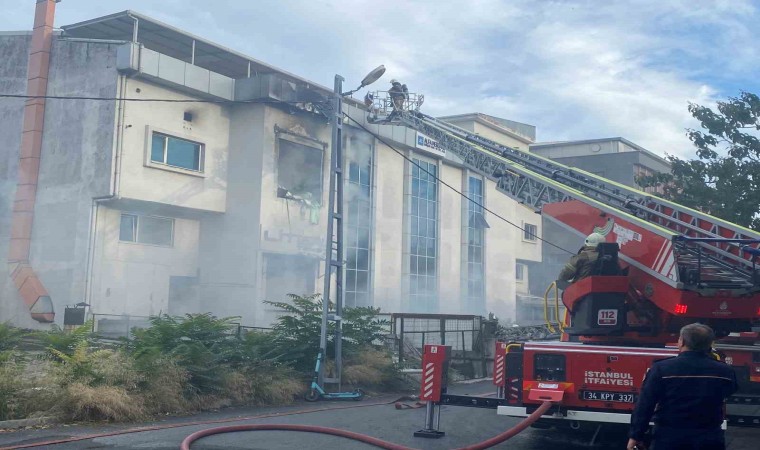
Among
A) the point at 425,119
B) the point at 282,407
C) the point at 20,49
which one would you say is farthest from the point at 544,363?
the point at 20,49

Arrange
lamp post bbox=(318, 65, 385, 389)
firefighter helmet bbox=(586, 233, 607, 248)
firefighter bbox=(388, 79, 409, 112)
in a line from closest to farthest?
1. firefighter helmet bbox=(586, 233, 607, 248)
2. lamp post bbox=(318, 65, 385, 389)
3. firefighter bbox=(388, 79, 409, 112)

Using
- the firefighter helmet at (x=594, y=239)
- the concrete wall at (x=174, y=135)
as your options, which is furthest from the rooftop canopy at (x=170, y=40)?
the firefighter helmet at (x=594, y=239)

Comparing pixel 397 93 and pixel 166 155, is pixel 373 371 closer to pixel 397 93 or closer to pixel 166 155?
pixel 397 93

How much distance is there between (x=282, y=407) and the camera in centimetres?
1270

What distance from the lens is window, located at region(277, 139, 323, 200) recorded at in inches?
1085

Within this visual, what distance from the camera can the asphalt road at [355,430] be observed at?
839 cm

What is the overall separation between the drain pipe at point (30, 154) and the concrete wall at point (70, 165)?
22cm

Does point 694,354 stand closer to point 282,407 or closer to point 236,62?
point 282,407

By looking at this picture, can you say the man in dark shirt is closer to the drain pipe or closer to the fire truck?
the fire truck

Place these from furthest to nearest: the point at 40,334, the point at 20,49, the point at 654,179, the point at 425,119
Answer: the point at 20,49, the point at 654,179, the point at 425,119, the point at 40,334

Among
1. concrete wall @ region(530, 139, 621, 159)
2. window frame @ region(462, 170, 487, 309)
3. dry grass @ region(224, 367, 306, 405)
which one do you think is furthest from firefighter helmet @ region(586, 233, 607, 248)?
concrete wall @ region(530, 139, 621, 159)

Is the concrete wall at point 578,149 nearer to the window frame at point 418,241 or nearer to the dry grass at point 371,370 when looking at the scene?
the window frame at point 418,241

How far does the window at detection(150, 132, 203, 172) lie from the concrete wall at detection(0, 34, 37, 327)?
492cm

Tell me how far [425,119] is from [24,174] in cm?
1397
